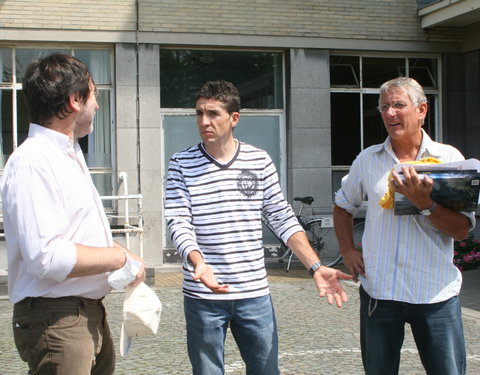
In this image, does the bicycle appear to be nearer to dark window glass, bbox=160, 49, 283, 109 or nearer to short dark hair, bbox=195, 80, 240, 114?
dark window glass, bbox=160, 49, 283, 109

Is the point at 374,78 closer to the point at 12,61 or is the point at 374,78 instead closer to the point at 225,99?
the point at 12,61

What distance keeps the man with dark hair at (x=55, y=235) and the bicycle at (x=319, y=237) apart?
8.76 metres

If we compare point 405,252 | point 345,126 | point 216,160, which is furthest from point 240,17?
point 405,252

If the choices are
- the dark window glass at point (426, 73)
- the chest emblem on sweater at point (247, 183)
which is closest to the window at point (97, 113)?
the dark window glass at point (426, 73)

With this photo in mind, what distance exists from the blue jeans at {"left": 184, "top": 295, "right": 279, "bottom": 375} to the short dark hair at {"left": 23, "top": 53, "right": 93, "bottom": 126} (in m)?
1.26

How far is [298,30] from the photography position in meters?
12.3

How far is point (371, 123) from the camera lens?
12.9 metres

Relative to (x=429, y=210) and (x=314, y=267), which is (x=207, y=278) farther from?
(x=429, y=210)

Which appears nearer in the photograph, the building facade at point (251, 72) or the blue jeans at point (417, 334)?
the blue jeans at point (417, 334)

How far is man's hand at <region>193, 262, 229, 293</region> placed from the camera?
3.27 meters

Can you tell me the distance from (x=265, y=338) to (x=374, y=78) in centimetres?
997

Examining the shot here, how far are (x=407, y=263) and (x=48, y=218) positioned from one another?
5.89 feet

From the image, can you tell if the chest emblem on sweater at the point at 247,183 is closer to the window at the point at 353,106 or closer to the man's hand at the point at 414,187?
the man's hand at the point at 414,187

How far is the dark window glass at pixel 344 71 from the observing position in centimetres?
1273
